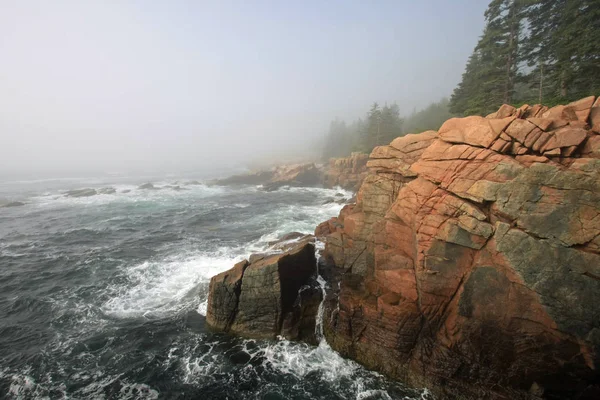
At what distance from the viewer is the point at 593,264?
36.1 ft

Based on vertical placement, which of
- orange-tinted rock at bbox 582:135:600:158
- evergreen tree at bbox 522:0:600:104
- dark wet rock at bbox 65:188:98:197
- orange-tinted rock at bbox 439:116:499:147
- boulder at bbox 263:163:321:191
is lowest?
boulder at bbox 263:163:321:191

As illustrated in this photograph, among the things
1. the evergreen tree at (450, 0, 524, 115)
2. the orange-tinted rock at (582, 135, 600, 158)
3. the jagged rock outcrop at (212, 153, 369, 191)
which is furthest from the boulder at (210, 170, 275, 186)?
the orange-tinted rock at (582, 135, 600, 158)

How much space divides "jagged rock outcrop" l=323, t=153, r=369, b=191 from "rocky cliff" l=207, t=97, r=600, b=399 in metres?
41.7

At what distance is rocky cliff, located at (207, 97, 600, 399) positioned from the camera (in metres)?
11.4

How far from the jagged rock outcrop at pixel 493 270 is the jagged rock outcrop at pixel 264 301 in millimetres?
2006

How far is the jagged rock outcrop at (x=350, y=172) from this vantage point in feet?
196

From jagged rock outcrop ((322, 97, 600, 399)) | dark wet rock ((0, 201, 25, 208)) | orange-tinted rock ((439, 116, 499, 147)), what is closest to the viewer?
jagged rock outcrop ((322, 97, 600, 399))

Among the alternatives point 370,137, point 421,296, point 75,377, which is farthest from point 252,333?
point 370,137

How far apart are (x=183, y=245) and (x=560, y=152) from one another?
33708mm

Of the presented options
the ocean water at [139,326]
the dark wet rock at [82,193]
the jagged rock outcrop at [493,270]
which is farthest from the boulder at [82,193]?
the jagged rock outcrop at [493,270]

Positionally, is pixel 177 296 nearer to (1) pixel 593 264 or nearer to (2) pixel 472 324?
(2) pixel 472 324

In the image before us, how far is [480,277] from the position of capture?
13203 mm

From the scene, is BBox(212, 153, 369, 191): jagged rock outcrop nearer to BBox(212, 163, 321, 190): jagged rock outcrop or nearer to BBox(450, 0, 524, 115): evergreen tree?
BBox(212, 163, 321, 190): jagged rock outcrop

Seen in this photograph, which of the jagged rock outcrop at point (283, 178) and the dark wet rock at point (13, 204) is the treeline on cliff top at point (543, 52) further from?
the dark wet rock at point (13, 204)
